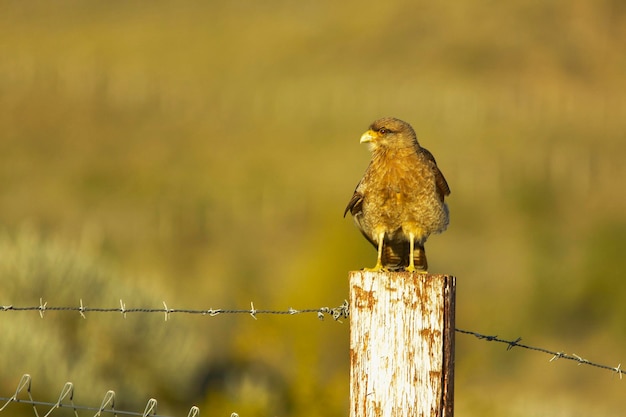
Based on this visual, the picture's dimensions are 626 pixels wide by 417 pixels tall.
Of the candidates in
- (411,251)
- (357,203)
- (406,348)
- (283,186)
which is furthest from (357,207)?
(283,186)

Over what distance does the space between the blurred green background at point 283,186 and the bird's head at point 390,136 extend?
313 cm

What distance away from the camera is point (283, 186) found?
122ft

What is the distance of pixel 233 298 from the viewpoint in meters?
17.7

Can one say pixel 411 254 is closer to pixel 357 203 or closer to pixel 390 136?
pixel 357 203

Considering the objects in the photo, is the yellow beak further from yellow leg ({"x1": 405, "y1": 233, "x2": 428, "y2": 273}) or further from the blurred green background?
the blurred green background

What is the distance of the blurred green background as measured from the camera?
10672 millimetres

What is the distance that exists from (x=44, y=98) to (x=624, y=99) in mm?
24259

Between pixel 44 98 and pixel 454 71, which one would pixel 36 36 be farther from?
pixel 454 71

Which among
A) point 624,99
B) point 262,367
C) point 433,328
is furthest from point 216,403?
point 624,99

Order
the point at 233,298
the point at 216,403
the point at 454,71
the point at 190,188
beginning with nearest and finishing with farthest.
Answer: the point at 216,403 → the point at 233,298 → the point at 190,188 → the point at 454,71

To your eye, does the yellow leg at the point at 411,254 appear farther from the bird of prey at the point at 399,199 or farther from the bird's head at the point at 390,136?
the bird's head at the point at 390,136

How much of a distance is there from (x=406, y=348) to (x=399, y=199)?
8.25 ft

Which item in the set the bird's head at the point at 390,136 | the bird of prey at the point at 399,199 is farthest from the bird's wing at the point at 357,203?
the bird's head at the point at 390,136

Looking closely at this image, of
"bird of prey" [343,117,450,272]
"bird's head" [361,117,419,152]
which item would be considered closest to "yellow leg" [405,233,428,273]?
"bird of prey" [343,117,450,272]
